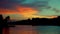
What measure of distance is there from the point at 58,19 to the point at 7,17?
50.5ft

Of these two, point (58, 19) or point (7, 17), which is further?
point (58, 19)

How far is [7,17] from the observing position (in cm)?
4906

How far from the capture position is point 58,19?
5572 cm
